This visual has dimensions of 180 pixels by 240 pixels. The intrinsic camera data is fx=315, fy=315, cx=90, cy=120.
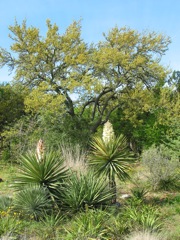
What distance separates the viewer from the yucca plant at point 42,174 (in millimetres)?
7754

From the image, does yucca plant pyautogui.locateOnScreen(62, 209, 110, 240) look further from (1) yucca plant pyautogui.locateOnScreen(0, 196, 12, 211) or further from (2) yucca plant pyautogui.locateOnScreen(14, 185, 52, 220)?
(1) yucca plant pyautogui.locateOnScreen(0, 196, 12, 211)

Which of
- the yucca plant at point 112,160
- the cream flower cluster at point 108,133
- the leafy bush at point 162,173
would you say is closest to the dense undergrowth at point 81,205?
the yucca plant at point 112,160

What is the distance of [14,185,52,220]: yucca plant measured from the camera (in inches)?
279

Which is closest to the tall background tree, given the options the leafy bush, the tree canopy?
the tree canopy

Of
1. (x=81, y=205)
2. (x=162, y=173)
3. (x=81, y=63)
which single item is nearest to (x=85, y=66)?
(x=81, y=63)

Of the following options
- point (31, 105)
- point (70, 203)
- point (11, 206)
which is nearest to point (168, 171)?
point (70, 203)

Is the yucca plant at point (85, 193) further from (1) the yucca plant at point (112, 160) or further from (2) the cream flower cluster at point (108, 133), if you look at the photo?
(2) the cream flower cluster at point (108, 133)

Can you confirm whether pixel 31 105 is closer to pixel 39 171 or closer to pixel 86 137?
pixel 86 137

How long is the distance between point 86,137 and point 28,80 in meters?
6.78

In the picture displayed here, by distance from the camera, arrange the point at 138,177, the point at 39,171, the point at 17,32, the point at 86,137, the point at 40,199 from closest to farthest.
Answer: the point at 40,199, the point at 39,171, the point at 138,177, the point at 86,137, the point at 17,32

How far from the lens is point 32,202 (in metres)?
7.06

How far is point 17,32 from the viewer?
19.8m

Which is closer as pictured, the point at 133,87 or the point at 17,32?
the point at 17,32

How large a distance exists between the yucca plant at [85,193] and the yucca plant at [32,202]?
1.69 ft
